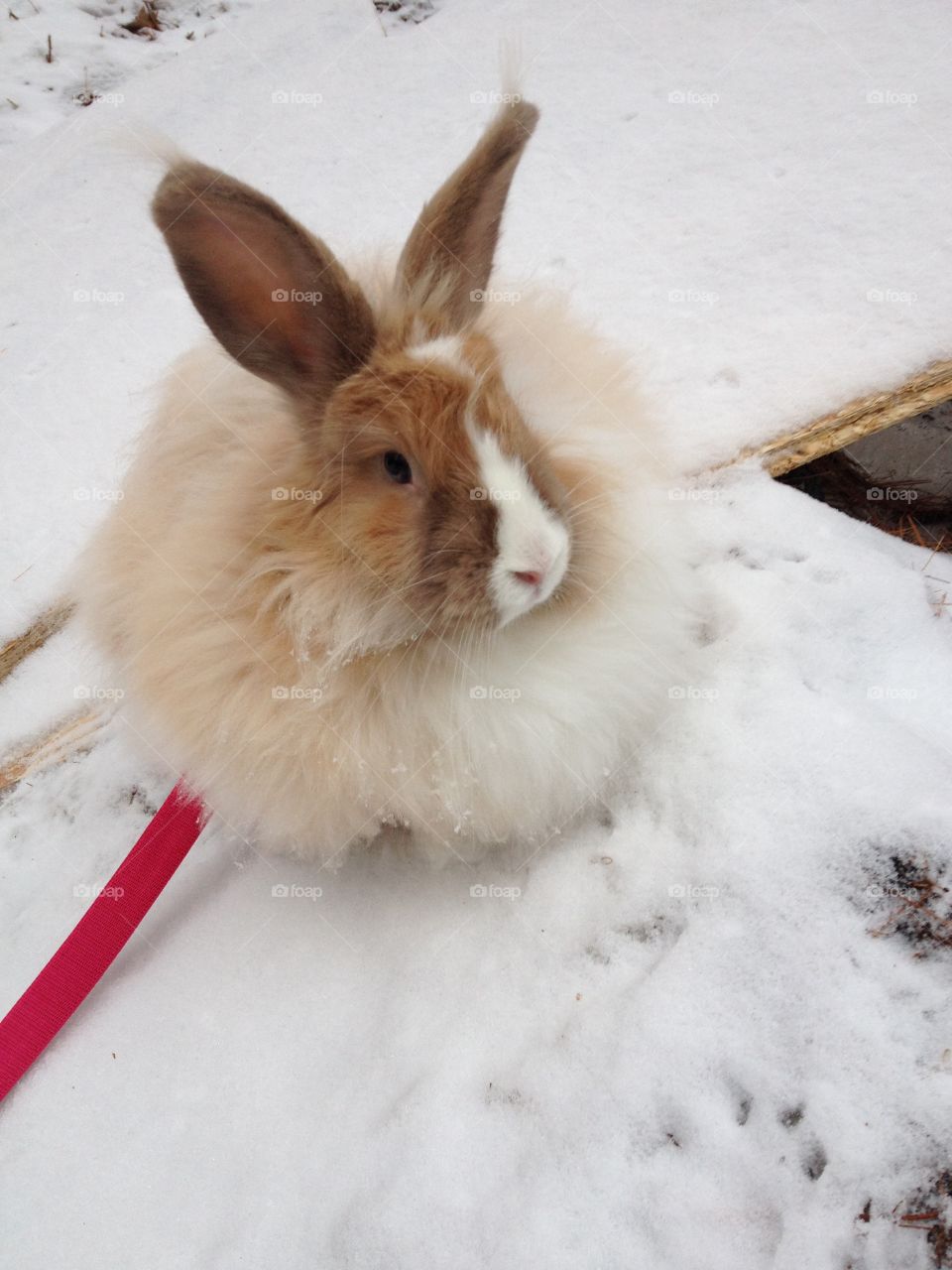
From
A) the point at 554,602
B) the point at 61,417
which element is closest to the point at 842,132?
the point at 554,602

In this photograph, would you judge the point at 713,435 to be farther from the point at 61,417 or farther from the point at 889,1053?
the point at 61,417

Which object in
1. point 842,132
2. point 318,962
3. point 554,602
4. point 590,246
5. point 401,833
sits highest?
point 842,132

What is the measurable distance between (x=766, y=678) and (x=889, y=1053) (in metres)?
0.84

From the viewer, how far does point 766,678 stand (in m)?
1.91
